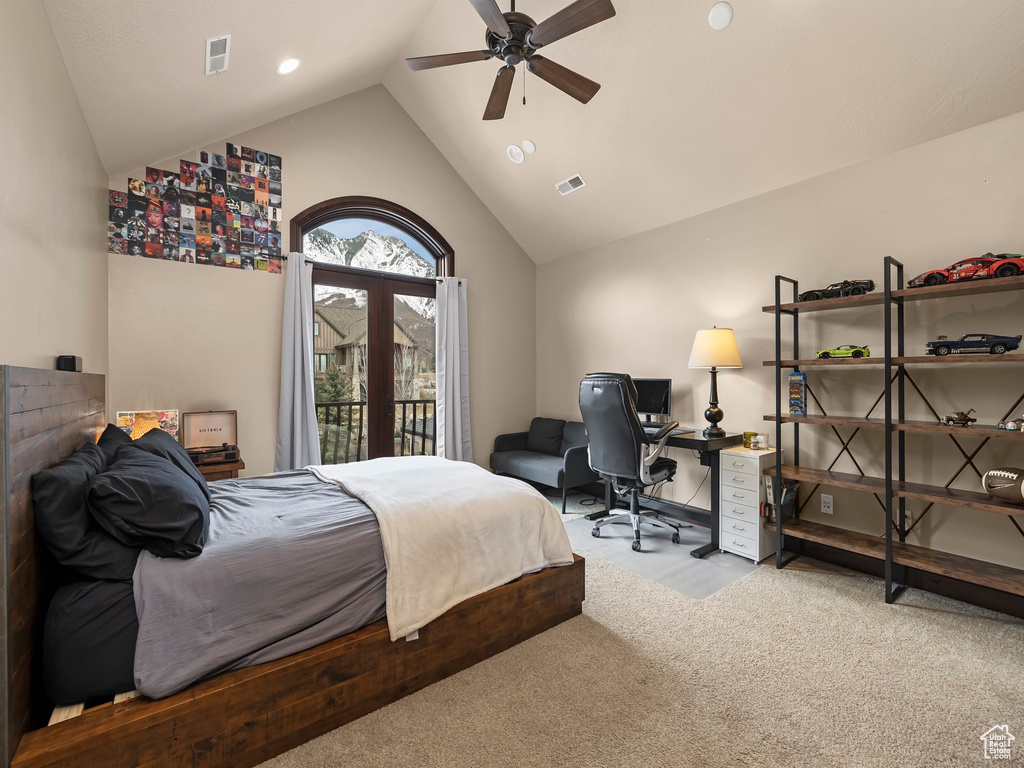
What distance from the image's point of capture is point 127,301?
10.8 feet

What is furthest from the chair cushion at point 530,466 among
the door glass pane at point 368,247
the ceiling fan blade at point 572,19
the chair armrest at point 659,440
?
the ceiling fan blade at point 572,19

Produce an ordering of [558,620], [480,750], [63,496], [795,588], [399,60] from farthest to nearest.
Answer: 1. [399,60]
2. [795,588]
3. [558,620]
4. [480,750]
5. [63,496]

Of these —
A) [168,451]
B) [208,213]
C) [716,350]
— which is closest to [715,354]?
[716,350]

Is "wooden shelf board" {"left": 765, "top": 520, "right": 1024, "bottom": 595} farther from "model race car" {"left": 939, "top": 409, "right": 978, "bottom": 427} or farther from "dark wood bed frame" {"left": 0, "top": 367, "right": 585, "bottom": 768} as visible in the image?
"dark wood bed frame" {"left": 0, "top": 367, "right": 585, "bottom": 768}

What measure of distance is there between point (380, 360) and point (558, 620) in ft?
9.88

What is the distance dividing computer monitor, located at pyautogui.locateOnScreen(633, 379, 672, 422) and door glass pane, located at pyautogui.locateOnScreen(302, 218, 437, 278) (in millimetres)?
2421

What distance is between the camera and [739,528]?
3.28 metres

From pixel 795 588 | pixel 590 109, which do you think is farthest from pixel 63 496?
pixel 590 109

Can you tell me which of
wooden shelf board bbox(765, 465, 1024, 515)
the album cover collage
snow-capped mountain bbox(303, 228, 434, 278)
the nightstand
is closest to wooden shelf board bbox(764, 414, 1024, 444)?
wooden shelf board bbox(765, 465, 1024, 515)

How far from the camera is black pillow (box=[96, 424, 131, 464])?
6.64 ft

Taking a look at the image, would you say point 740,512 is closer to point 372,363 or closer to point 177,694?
point 177,694

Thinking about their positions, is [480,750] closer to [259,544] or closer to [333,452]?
[259,544]

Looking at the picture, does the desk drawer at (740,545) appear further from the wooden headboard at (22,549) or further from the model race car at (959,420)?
the wooden headboard at (22,549)

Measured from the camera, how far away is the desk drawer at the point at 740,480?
3.19m
